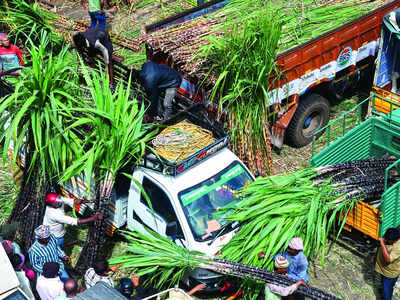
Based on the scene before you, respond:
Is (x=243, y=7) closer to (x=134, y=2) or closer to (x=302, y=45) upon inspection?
(x=302, y=45)

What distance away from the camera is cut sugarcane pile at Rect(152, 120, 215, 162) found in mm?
7023

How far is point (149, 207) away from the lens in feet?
23.0

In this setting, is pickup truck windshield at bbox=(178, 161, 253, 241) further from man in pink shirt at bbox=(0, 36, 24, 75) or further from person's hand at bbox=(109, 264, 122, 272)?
man in pink shirt at bbox=(0, 36, 24, 75)

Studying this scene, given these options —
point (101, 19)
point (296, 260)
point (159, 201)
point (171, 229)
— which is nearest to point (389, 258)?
point (296, 260)

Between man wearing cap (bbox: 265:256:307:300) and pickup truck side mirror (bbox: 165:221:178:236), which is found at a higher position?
pickup truck side mirror (bbox: 165:221:178:236)

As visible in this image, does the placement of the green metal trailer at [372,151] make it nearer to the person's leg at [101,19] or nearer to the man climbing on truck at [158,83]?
the man climbing on truck at [158,83]

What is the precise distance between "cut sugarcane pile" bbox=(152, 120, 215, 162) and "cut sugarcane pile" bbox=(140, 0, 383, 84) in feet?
3.73

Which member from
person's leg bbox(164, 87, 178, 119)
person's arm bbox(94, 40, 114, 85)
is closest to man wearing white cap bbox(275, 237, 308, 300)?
person's leg bbox(164, 87, 178, 119)

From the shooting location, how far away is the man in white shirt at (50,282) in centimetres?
610

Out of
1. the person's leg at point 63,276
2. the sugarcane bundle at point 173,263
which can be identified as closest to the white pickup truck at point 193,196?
the sugarcane bundle at point 173,263

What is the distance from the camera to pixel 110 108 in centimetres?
696

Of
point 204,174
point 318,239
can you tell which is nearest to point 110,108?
point 204,174

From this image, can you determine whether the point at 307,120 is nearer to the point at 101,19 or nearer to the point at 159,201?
the point at 159,201

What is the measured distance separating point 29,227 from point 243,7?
18.4 feet
